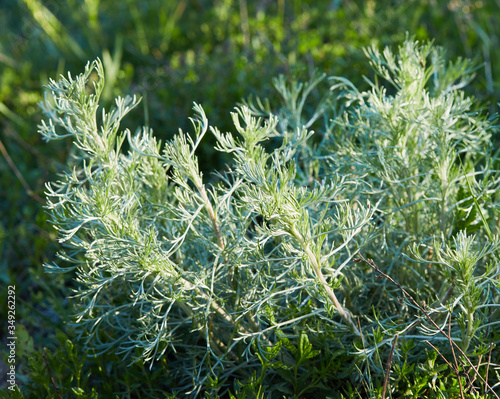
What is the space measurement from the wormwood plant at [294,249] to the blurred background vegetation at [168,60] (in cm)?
52

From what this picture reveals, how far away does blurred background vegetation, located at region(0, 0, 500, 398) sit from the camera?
2.65 m

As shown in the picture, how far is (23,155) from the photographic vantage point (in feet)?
11.3

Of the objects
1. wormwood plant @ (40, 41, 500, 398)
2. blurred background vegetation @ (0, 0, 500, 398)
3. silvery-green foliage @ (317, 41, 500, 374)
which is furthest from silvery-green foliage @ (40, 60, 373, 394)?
blurred background vegetation @ (0, 0, 500, 398)

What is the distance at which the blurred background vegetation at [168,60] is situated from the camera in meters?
2.65

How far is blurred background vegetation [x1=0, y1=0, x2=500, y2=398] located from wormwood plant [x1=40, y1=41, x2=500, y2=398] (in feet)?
1.70

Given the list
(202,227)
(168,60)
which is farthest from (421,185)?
(168,60)

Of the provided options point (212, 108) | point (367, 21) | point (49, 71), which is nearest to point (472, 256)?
point (212, 108)

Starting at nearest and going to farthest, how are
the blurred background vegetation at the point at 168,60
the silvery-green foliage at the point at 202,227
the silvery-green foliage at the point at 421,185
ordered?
the silvery-green foliage at the point at 202,227 < the silvery-green foliage at the point at 421,185 < the blurred background vegetation at the point at 168,60

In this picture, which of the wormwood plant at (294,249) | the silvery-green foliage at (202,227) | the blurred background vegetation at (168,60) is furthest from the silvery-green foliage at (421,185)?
the blurred background vegetation at (168,60)

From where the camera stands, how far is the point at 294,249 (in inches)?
55.9

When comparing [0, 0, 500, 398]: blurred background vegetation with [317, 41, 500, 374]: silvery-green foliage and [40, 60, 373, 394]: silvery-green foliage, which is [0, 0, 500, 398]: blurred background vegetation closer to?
[40, 60, 373, 394]: silvery-green foliage

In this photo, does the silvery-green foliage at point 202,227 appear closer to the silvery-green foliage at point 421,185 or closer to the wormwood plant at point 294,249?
the wormwood plant at point 294,249

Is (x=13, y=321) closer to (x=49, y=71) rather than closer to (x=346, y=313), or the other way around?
(x=346, y=313)

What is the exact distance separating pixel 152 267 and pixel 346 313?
0.60 m
